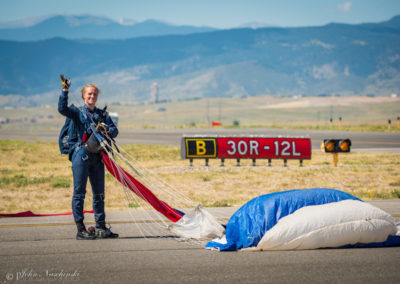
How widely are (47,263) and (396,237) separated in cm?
445

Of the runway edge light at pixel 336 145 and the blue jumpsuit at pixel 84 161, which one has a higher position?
the blue jumpsuit at pixel 84 161

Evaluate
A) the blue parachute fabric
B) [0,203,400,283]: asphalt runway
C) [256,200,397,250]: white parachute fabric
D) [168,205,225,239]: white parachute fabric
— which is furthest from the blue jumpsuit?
[256,200,397,250]: white parachute fabric

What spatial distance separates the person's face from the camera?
779 centimetres

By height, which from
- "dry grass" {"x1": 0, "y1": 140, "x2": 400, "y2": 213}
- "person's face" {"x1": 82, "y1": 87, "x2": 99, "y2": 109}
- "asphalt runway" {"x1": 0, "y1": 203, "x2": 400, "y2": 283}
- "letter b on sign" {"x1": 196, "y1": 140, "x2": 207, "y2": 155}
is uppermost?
"person's face" {"x1": 82, "y1": 87, "x2": 99, "y2": 109}

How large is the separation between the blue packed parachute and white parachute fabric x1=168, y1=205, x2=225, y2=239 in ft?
1.26

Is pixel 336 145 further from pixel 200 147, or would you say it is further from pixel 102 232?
pixel 102 232

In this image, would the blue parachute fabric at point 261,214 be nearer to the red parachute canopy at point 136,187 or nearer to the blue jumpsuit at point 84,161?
the red parachute canopy at point 136,187

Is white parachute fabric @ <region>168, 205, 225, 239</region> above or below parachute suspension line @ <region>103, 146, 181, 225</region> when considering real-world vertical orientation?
below

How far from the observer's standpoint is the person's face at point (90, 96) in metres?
7.79

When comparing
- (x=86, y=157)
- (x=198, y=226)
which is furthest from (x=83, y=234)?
(x=198, y=226)

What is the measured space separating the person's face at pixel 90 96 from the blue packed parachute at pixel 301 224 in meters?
2.57

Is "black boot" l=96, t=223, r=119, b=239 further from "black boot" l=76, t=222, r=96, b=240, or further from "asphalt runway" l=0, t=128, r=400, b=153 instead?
"asphalt runway" l=0, t=128, r=400, b=153

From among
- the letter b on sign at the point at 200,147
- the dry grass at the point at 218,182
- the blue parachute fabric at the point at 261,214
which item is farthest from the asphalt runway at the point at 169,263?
the letter b on sign at the point at 200,147

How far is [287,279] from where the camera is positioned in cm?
561
